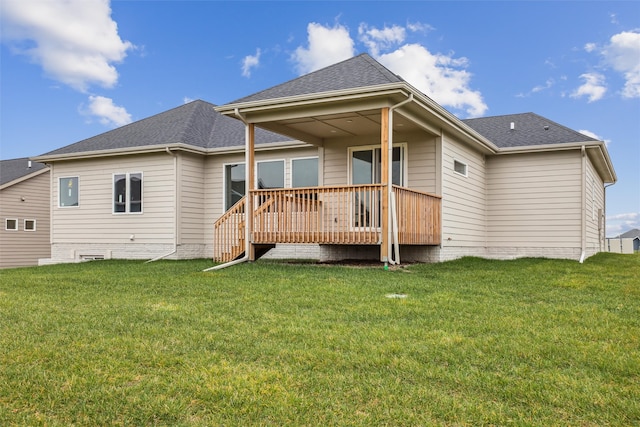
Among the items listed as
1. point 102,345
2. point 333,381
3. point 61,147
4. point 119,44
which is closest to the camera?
point 333,381

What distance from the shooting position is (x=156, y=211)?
14078 mm

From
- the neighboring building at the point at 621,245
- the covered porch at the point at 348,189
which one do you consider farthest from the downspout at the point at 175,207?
the neighboring building at the point at 621,245

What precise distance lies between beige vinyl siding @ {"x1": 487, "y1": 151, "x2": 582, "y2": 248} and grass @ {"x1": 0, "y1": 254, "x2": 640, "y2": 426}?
6.58 m

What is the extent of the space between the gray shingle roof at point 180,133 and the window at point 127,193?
2.73 ft

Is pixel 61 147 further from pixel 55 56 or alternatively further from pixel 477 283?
pixel 477 283

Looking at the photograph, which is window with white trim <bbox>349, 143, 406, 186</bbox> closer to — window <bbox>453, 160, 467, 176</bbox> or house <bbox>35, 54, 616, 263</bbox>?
house <bbox>35, 54, 616, 263</bbox>

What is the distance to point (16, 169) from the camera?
70.3ft

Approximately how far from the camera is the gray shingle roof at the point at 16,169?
2027 centimetres

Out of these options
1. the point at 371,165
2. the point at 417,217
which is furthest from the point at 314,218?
the point at 371,165

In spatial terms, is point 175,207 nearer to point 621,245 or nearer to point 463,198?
point 463,198

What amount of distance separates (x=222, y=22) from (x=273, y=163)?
3.76 m

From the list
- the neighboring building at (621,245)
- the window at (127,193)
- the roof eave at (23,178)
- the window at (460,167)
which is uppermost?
the roof eave at (23,178)

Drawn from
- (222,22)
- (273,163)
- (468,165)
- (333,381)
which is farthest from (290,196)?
(333,381)

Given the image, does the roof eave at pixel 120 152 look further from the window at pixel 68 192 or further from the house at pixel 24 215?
the house at pixel 24 215
